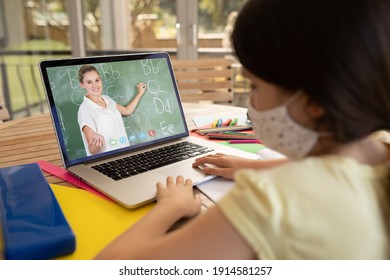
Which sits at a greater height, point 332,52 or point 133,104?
point 332,52

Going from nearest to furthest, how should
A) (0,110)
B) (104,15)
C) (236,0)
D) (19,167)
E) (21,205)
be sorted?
(21,205), (19,167), (0,110), (236,0), (104,15)

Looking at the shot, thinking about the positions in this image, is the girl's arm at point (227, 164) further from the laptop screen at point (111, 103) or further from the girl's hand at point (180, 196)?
the laptop screen at point (111, 103)

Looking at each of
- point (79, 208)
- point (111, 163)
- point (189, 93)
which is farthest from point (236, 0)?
point (79, 208)

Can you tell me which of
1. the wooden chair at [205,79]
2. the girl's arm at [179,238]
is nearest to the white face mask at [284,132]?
the girl's arm at [179,238]

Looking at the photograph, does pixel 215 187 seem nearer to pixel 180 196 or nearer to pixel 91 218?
pixel 180 196

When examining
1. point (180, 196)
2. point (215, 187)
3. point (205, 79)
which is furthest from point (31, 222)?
point (205, 79)

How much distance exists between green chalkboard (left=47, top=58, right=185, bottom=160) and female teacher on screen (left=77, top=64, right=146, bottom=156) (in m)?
0.01

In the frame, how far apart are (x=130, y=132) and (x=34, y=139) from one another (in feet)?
1.34

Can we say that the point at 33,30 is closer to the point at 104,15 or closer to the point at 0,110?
the point at 104,15

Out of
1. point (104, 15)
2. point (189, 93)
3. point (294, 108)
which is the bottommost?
→ point (189, 93)

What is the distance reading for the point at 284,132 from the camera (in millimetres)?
595

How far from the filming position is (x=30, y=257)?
22.9 inches

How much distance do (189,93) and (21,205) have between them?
1631mm

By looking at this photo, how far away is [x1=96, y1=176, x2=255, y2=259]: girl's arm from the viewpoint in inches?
19.1
